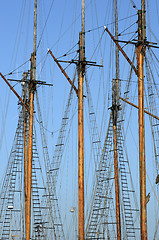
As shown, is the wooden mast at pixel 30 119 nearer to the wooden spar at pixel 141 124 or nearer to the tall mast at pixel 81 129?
the tall mast at pixel 81 129

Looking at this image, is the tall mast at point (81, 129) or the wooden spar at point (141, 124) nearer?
the wooden spar at point (141, 124)

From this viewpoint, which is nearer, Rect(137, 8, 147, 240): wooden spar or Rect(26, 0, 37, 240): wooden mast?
Rect(137, 8, 147, 240): wooden spar

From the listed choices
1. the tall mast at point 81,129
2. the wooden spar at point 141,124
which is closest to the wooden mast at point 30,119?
the tall mast at point 81,129

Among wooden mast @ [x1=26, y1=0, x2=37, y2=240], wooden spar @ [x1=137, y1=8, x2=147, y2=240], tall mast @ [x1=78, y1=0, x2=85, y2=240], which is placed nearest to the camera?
wooden spar @ [x1=137, y1=8, x2=147, y2=240]

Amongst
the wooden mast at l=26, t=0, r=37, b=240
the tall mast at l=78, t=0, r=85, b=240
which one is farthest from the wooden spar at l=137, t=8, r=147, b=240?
the wooden mast at l=26, t=0, r=37, b=240

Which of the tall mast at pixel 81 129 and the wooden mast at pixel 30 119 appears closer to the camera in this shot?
the tall mast at pixel 81 129

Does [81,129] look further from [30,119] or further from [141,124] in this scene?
[30,119]

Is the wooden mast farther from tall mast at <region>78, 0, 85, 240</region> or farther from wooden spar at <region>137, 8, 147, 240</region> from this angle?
wooden spar at <region>137, 8, 147, 240</region>

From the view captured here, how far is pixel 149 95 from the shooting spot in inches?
1684

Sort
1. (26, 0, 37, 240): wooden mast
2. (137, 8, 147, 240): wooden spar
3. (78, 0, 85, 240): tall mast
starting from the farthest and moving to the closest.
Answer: (26, 0, 37, 240): wooden mast, (78, 0, 85, 240): tall mast, (137, 8, 147, 240): wooden spar

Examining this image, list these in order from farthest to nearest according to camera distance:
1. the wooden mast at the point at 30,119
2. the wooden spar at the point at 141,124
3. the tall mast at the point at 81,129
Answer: the wooden mast at the point at 30,119 < the tall mast at the point at 81,129 < the wooden spar at the point at 141,124

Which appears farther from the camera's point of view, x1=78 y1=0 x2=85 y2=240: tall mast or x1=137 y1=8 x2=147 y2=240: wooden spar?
x1=78 y1=0 x2=85 y2=240: tall mast

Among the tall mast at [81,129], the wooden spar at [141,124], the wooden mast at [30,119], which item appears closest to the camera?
the wooden spar at [141,124]

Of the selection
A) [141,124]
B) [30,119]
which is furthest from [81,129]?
[30,119]
